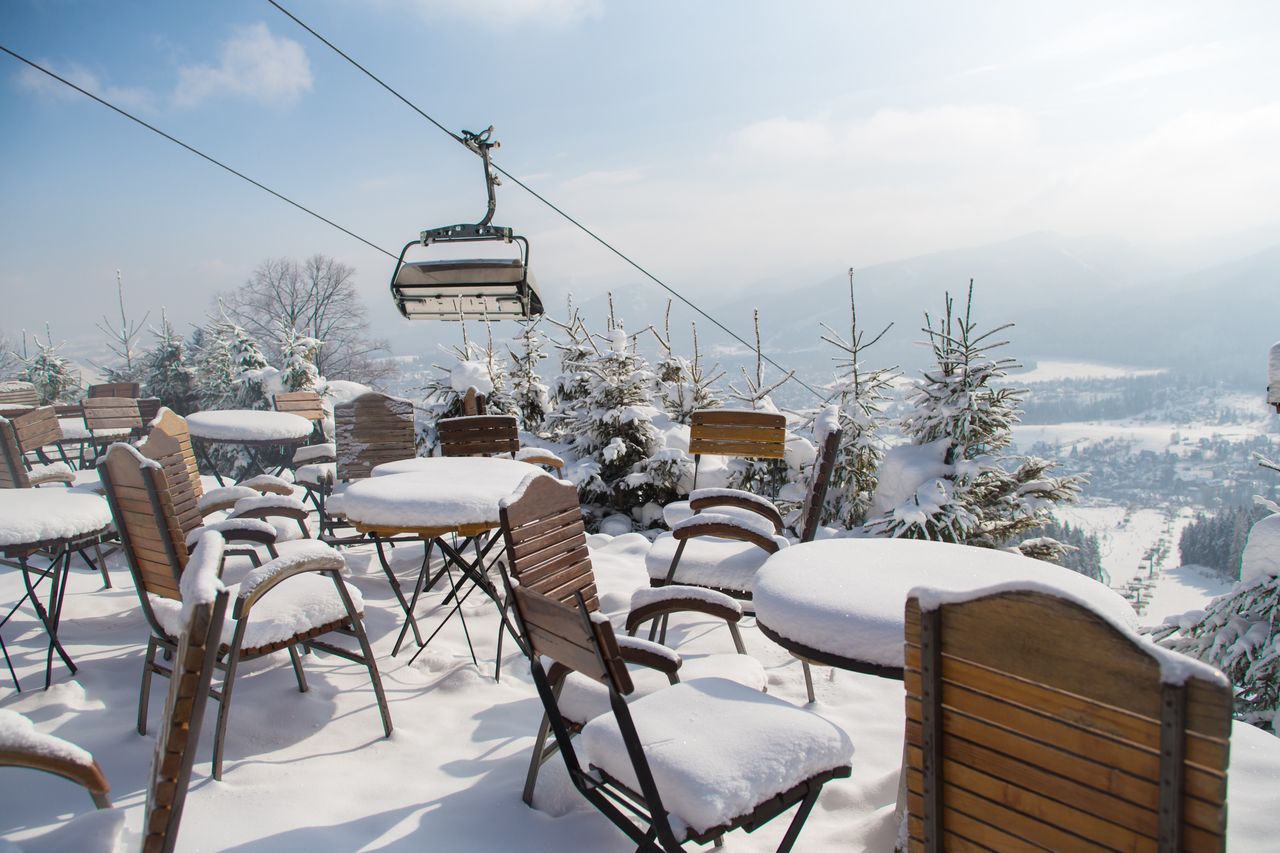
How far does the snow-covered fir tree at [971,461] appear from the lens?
16.6ft

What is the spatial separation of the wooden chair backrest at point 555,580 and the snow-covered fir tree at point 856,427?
3547mm

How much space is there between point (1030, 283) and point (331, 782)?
488ft

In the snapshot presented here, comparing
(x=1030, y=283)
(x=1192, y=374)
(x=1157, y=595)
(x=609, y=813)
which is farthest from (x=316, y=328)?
(x=1030, y=283)

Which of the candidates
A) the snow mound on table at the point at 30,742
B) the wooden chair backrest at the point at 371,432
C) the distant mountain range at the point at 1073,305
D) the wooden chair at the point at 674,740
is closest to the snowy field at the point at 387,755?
the wooden chair at the point at 674,740

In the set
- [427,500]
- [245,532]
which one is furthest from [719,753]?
[245,532]

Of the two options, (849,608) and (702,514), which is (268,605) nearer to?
(702,514)

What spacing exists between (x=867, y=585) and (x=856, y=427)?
4.04 metres

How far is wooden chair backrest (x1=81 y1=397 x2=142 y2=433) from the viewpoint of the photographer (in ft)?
25.2

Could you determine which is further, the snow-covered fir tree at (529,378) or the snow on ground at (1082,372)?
the snow on ground at (1082,372)

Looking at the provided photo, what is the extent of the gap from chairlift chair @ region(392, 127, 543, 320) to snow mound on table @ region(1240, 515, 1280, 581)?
3.73m

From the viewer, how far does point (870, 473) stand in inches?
235

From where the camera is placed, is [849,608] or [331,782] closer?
[849,608]

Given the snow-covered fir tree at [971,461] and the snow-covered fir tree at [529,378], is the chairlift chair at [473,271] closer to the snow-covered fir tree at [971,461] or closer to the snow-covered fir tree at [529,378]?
the snow-covered fir tree at [971,461]

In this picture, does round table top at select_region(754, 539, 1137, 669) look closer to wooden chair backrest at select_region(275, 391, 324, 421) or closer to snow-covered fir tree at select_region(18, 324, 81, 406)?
wooden chair backrest at select_region(275, 391, 324, 421)
